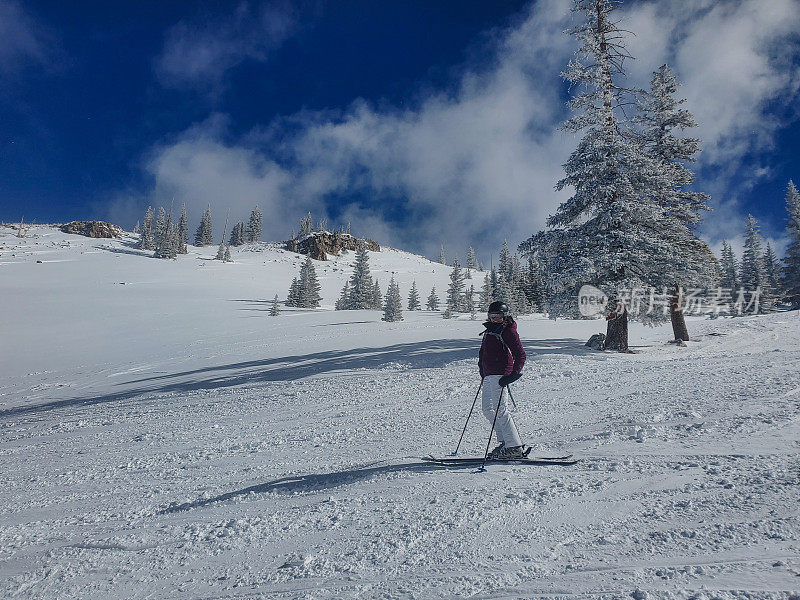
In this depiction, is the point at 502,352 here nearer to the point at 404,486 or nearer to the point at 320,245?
the point at 404,486

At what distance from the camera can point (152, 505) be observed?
506cm

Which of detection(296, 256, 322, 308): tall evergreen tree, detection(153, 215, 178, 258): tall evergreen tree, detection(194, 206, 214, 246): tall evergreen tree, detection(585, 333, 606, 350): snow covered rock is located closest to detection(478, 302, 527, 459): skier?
detection(585, 333, 606, 350): snow covered rock

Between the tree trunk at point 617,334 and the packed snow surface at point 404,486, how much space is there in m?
1.47

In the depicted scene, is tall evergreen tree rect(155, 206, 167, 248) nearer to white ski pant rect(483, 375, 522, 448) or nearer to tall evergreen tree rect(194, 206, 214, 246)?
tall evergreen tree rect(194, 206, 214, 246)

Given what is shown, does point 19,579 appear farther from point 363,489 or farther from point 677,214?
point 677,214

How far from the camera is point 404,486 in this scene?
4973mm

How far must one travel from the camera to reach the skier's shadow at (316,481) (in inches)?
199

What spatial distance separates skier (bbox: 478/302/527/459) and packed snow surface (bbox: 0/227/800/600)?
40 cm

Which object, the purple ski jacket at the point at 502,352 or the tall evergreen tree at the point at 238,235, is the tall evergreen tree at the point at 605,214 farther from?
the tall evergreen tree at the point at 238,235

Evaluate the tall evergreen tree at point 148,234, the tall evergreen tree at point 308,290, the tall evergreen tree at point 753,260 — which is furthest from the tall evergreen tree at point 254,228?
the tall evergreen tree at point 753,260

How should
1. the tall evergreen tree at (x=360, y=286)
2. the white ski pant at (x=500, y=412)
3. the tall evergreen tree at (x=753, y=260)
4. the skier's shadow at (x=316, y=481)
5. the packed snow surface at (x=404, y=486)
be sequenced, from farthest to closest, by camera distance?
the tall evergreen tree at (x=360, y=286)
the tall evergreen tree at (x=753, y=260)
the white ski pant at (x=500, y=412)
the skier's shadow at (x=316, y=481)
the packed snow surface at (x=404, y=486)

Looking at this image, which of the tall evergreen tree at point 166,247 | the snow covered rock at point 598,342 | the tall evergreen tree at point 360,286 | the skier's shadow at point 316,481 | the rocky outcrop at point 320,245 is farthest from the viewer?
the rocky outcrop at point 320,245

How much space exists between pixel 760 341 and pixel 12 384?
32763mm

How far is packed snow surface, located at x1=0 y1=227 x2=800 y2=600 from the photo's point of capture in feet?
10.6
